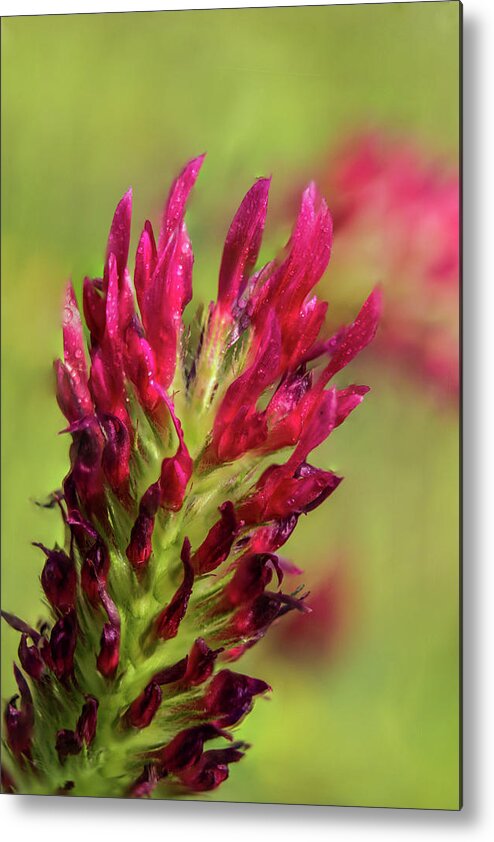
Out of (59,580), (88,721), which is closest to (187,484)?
(59,580)

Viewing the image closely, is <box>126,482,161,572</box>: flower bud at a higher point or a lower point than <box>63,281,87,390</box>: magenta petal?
lower

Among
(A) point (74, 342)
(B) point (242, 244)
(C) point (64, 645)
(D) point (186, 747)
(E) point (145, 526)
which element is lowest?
(D) point (186, 747)

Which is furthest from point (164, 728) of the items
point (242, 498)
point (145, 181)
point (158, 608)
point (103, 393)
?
point (145, 181)

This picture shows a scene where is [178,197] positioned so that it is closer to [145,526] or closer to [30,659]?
[145,526]

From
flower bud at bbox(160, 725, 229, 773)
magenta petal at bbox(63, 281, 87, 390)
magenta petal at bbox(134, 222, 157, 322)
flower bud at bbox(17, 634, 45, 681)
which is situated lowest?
flower bud at bbox(160, 725, 229, 773)

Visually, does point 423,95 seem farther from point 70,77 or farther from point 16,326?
point 16,326

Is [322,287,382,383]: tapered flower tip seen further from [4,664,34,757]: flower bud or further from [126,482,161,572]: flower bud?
[4,664,34,757]: flower bud

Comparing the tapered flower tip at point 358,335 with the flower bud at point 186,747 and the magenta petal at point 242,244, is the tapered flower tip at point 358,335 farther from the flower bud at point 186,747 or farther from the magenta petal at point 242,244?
the flower bud at point 186,747

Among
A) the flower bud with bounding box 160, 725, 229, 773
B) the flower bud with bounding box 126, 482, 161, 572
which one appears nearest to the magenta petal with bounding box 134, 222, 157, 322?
the flower bud with bounding box 126, 482, 161, 572
